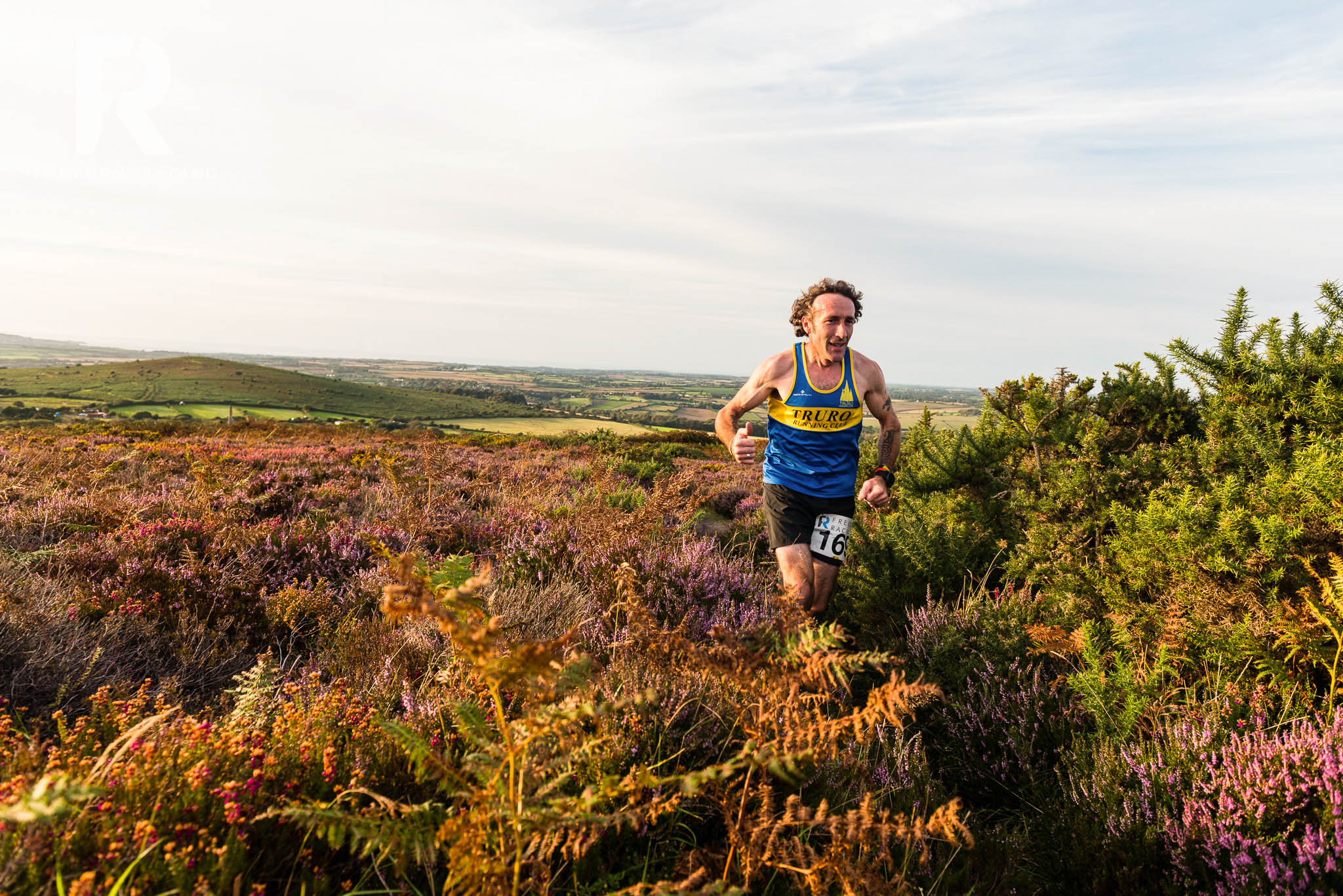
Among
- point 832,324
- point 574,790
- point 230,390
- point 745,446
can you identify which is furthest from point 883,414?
point 230,390

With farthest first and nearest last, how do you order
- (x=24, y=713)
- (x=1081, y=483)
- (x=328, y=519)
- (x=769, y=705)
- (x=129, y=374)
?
1. (x=129, y=374)
2. (x=328, y=519)
3. (x=1081, y=483)
4. (x=24, y=713)
5. (x=769, y=705)

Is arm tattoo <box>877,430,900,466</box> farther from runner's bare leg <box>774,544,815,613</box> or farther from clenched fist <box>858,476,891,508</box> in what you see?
runner's bare leg <box>774,544,815,613</box>

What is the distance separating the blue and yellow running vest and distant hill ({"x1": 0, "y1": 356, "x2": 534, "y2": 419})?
6575 centimetres

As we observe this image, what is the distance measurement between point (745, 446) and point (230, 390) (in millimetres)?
109776

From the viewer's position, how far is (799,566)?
3.69m

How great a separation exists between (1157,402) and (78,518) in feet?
27.0

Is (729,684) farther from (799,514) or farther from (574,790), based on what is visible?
(799,514)

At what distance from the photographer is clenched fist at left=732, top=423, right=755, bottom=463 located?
11.6 ft

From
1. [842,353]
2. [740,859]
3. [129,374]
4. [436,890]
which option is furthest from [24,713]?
[129,374]

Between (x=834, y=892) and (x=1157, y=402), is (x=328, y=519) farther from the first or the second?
(x=1157, y=402)

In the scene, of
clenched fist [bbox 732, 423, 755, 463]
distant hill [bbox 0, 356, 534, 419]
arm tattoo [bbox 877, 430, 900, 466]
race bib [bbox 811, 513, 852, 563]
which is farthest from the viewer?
distant hill [bbox 0, 356, 534, 419]

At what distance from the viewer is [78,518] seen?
4598 millimetres

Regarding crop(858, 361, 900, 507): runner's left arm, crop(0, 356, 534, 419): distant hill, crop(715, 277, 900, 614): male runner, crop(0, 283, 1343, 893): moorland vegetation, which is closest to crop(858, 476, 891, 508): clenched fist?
crop(715, 277, 900, 614): male runner

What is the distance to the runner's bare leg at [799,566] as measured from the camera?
368cm
